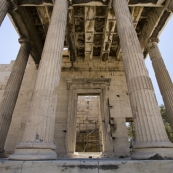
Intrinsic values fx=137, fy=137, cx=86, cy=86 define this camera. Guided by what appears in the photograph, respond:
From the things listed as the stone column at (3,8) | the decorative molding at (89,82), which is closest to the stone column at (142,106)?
the decorative molding at (89,82)

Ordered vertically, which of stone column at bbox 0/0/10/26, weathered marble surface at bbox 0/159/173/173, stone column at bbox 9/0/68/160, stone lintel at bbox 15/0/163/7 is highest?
stone lintel at bbox 15/0/163/7

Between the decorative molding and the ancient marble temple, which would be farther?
the decorative molding

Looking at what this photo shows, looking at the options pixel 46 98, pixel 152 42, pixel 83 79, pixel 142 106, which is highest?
pixel 152 42

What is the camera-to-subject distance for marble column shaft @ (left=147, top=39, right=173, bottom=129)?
8770 millimetres

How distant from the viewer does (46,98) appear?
4.87m

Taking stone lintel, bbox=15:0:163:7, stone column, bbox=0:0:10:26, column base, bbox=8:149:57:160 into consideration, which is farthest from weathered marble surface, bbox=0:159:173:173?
stone lintel, bbox=15:0:163:7

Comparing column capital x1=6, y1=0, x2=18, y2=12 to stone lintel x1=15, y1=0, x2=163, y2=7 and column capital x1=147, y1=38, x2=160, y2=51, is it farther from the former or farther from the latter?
column capital x1=147, y1=38, x2=160, y2=51

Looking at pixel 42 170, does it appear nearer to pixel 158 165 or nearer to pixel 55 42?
pixel 158 165

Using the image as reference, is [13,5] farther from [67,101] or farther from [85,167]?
[85,167]

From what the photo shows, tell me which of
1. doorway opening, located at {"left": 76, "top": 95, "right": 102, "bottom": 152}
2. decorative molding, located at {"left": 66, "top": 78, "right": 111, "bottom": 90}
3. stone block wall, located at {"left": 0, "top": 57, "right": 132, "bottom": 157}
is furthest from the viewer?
doorway opening, located at {"left": 76, "top": 95, "right": 102, "bottom": 152}

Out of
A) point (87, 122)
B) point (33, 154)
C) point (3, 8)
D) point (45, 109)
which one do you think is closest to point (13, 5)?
point (3, 8)

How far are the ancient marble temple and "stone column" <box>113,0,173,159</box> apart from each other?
0.03 meters

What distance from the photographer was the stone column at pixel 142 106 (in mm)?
4116

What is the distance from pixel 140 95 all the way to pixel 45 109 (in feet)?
11.3
